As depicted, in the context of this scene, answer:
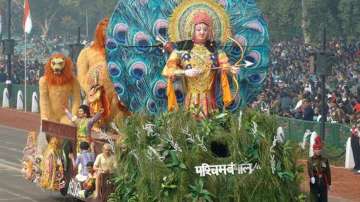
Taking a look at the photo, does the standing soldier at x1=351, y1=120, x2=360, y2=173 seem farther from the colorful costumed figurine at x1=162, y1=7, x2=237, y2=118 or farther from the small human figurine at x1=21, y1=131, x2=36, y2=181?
the colorful costumed figurine at x1=162, y1=7, x2=237, y2=118

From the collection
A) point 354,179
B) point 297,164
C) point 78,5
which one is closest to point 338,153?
point 354,179

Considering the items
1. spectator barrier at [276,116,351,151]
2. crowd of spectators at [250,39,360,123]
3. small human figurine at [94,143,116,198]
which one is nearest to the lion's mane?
small human figurine at [94,143,116,198]

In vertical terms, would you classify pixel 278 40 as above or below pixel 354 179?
above

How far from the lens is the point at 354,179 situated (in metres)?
23.7

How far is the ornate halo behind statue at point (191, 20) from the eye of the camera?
15.4 meters

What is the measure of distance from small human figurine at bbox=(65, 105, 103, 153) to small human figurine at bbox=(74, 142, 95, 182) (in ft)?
0.38

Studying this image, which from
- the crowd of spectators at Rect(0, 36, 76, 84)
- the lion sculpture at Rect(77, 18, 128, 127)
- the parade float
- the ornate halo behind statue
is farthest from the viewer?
the crowd of spectators at Rect(0, 36, 76, 84)

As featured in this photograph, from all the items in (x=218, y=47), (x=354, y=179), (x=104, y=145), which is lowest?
(x=354, y=179)

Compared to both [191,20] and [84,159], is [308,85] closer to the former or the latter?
[84,159]

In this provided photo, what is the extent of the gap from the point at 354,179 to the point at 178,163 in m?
12.0

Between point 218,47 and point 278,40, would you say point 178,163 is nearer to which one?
point 218,47

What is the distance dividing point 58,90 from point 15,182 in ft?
13.1

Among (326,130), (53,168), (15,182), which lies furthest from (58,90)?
(326,130)

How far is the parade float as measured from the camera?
41.0 feet
